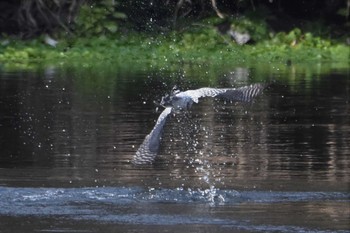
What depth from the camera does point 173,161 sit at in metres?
12.2

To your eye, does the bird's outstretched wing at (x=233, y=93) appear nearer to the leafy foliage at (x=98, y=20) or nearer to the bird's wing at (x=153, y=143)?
the bird's wing at (x=153, y=143)

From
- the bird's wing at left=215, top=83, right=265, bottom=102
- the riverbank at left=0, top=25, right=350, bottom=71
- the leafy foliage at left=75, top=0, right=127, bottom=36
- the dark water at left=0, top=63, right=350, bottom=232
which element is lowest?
the dark water at left=0, top=63, right=350, bottom=232

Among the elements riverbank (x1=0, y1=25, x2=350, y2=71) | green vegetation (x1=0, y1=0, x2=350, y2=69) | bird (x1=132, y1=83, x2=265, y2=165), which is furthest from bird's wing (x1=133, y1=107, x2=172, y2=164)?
green vegetation (x1=0, y1=0, x2=350, y2=69)

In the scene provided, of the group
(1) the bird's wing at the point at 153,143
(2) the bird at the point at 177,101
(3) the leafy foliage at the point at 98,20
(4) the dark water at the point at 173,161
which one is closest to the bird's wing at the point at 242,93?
(2) the bird at the point at 177,101

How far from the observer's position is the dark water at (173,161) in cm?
936

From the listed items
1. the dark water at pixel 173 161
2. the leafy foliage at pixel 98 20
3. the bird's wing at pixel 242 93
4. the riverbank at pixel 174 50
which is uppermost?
the leafy foliage at pixel 98 20

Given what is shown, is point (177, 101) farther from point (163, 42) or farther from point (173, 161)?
point (163, 42)

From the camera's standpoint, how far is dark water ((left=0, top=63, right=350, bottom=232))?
936cm

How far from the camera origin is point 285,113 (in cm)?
1612

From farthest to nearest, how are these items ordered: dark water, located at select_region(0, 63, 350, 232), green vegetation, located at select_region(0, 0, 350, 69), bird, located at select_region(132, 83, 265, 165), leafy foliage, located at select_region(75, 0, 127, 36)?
leafy foliage, located at select_region(75, 0, 127, 36)
green vegetation, located at select_region(0, 0, 350, 69)
bird, located at select_region(132, 83, 265, 165)
dark water, located at select_region(0, 63, 350, 232)

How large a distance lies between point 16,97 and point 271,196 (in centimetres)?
785

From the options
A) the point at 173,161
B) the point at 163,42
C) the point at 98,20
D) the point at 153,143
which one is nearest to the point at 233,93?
the point at 153,143

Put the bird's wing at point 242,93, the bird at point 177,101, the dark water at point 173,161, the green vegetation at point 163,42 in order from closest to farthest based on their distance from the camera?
the dark water at point 173,161 < the bird at point 177,101 < the bird's wing at point 242,93 < the green vegetation at point 163,42

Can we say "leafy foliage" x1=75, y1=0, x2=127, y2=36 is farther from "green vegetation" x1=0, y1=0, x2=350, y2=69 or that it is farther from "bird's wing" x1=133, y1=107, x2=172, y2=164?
"bird's wing" x1=133, y1=107, x2=172, y2=164
